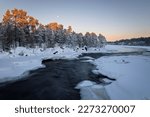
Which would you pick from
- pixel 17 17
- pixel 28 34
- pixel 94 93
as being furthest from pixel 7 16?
pixel 94 93

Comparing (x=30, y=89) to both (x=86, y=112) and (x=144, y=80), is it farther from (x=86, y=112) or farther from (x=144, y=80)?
(x=144, y=80)

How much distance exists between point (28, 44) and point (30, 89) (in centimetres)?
5305

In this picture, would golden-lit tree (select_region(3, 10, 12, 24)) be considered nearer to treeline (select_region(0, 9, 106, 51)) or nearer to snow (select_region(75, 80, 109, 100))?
treeline (select_region(0, 9, 106, 51))

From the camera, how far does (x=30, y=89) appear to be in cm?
1479

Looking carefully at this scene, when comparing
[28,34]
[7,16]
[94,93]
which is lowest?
[94,93]

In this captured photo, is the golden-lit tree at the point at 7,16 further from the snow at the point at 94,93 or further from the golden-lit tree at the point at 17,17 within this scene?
the snow at the point at 94,93

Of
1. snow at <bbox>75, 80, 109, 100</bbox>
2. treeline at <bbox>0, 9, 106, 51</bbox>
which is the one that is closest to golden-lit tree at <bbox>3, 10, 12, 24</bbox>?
treeline at <bbox>0, 9, 106, 51</bbox>

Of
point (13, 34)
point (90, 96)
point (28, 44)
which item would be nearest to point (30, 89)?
point (90, 96)

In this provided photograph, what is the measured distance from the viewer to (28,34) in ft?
205

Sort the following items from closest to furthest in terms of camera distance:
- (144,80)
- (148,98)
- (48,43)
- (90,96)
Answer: (148,98), (90,96), (144,80), (48,43)

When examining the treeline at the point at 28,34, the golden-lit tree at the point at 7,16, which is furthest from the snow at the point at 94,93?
the golden-lit tree at the point at 7,16

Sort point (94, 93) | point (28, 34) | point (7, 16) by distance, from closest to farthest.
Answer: point (94, 93), point (7, 16), point (28, 34)

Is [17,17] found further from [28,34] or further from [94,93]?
[94,93]

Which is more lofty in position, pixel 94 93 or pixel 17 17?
pixel 17 17
